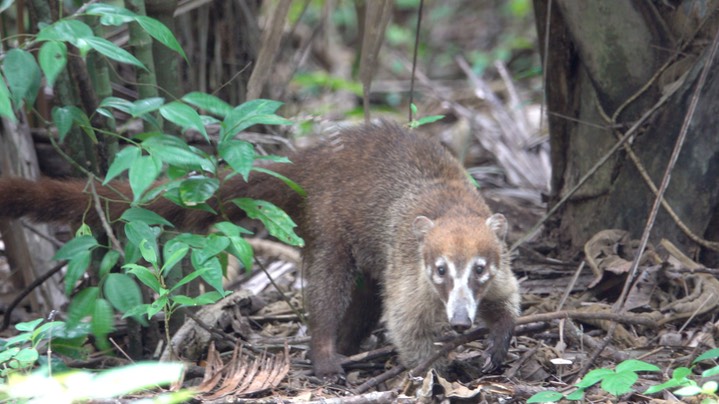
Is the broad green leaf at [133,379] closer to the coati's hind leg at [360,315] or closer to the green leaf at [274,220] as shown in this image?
the green leaf at [274,220]

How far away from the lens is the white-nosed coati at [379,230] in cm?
392

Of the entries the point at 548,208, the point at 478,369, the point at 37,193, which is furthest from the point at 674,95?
the point at 37,193

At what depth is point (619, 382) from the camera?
290cm

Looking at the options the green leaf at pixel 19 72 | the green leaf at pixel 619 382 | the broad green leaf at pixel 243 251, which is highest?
the green leaf at pixel 19 72

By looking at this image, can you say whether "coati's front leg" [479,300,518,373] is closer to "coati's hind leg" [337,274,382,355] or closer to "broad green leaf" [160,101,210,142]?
"coati's hind leg" [337,274,382,355]

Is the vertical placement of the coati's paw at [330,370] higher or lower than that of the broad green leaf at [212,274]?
lower

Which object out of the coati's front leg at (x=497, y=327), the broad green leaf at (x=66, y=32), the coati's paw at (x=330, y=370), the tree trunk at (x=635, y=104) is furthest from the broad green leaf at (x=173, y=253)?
the tree trunk at (x=635, y=104)

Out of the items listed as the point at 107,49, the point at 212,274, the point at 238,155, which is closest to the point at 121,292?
the point at 212,274

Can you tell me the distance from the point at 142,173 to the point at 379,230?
5.69ft

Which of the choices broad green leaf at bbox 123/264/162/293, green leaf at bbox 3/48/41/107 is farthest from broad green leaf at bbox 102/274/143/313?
green leaf at bbox 3/48/41/107

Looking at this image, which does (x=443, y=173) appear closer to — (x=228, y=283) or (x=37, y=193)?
(x=228, y=283)

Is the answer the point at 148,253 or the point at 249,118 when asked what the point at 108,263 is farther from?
the point at 249,118

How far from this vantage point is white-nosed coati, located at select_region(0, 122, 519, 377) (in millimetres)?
3922

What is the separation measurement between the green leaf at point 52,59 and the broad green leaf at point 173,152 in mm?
412
